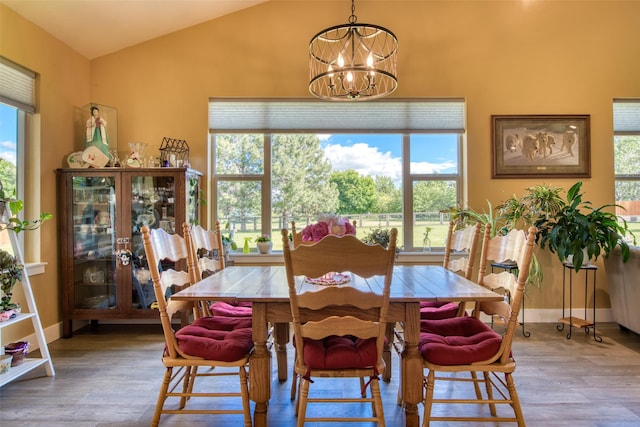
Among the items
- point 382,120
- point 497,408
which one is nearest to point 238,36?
point 382,120

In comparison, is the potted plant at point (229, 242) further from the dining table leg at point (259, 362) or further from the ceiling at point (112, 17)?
the ceiling at point (112, 17)

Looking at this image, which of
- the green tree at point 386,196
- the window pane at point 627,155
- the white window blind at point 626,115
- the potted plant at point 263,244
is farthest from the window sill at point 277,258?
the white window blind at point 626,115

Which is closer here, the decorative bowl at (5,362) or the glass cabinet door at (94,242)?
the decorative bowl at (5,362)

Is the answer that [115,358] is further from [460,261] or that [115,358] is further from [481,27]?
[481,27]

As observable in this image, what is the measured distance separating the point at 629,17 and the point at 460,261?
3.47 m

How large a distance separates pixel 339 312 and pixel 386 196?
2413mm

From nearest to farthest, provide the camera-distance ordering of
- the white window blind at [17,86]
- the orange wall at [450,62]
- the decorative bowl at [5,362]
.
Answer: the decorative bowl at [5,362], the white window blind at [17,86], the orange wall at [450,62]

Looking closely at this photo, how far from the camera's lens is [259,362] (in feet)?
5.50

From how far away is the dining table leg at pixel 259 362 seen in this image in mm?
1658

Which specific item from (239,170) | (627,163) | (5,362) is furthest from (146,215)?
(627,163)

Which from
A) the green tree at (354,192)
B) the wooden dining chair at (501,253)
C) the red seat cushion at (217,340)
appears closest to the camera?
the red seat cushion at (217,340)

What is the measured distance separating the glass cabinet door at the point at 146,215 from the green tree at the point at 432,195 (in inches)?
96.5

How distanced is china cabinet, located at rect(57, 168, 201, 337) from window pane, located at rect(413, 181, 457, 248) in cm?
233

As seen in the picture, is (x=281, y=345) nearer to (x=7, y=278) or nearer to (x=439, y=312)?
(x=439, y=312)
